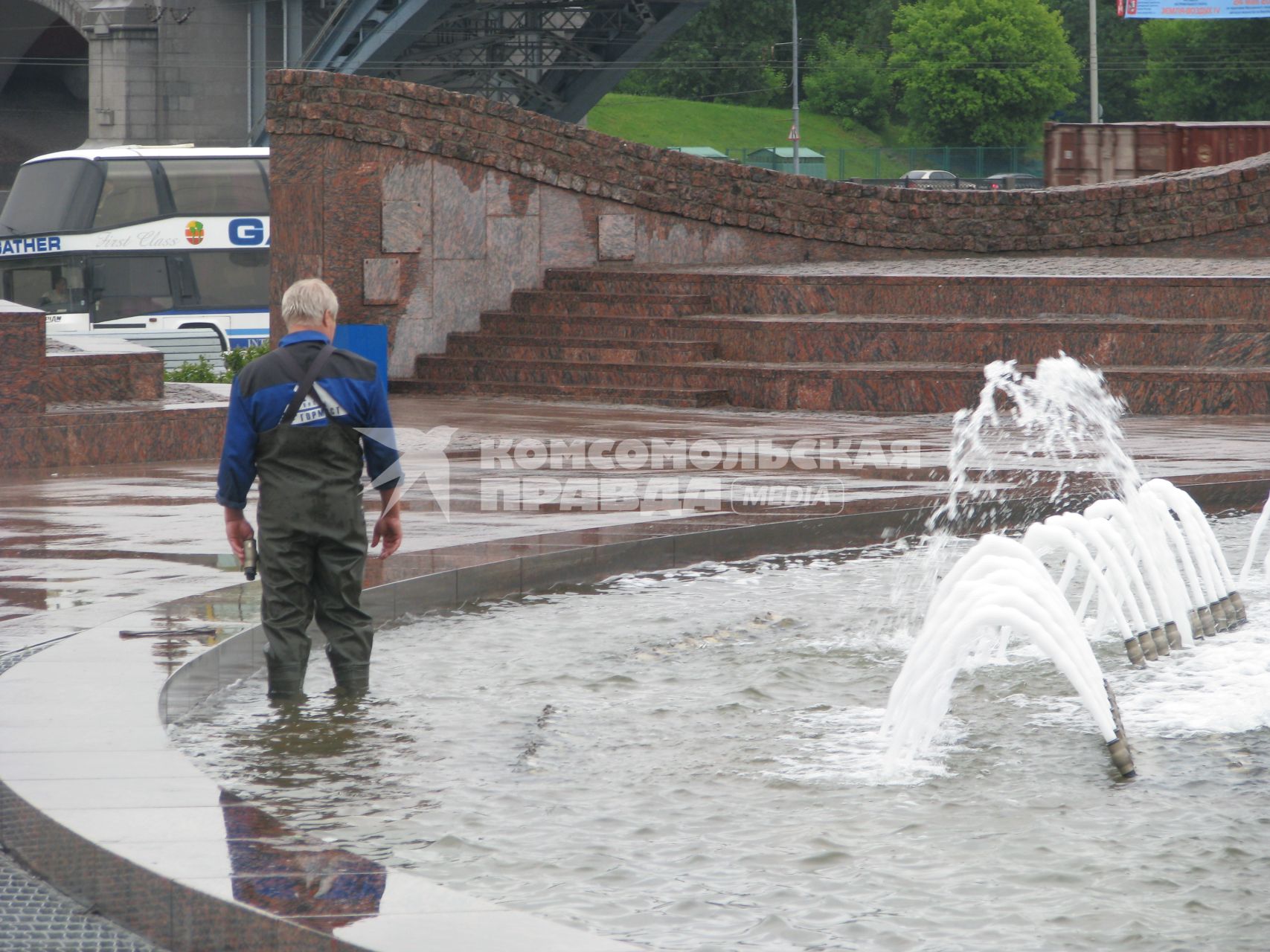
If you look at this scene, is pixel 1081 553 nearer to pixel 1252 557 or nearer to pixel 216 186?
pixel 1252 557

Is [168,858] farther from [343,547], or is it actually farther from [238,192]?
[238,192]

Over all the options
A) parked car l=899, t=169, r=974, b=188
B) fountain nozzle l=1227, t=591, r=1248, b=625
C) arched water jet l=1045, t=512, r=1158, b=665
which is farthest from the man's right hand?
parked car l=899, t=169, r=974, b=188

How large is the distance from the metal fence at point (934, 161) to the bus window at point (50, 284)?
46.5 meters

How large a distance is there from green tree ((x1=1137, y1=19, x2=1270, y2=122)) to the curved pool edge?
79.3m

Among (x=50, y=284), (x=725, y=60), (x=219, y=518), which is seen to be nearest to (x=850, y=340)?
(x=219, y=518)

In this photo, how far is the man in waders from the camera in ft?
18.2

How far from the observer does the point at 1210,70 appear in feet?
262

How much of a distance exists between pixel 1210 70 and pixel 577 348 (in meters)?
69.2

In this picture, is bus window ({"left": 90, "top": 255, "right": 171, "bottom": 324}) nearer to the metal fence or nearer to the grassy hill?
the metal fence

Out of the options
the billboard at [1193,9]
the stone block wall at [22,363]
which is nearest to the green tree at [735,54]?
the billboard at [1193,9]

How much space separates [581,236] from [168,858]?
52.4 feet

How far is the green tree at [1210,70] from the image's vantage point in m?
79.1

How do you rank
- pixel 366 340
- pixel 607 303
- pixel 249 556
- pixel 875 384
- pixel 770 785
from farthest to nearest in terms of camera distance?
1. pixel 607 303
2. pixel 875 384
3. pixel 366 340
4. pixel 249 556
5. pixel 770 785

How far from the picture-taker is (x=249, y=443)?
218 inches
